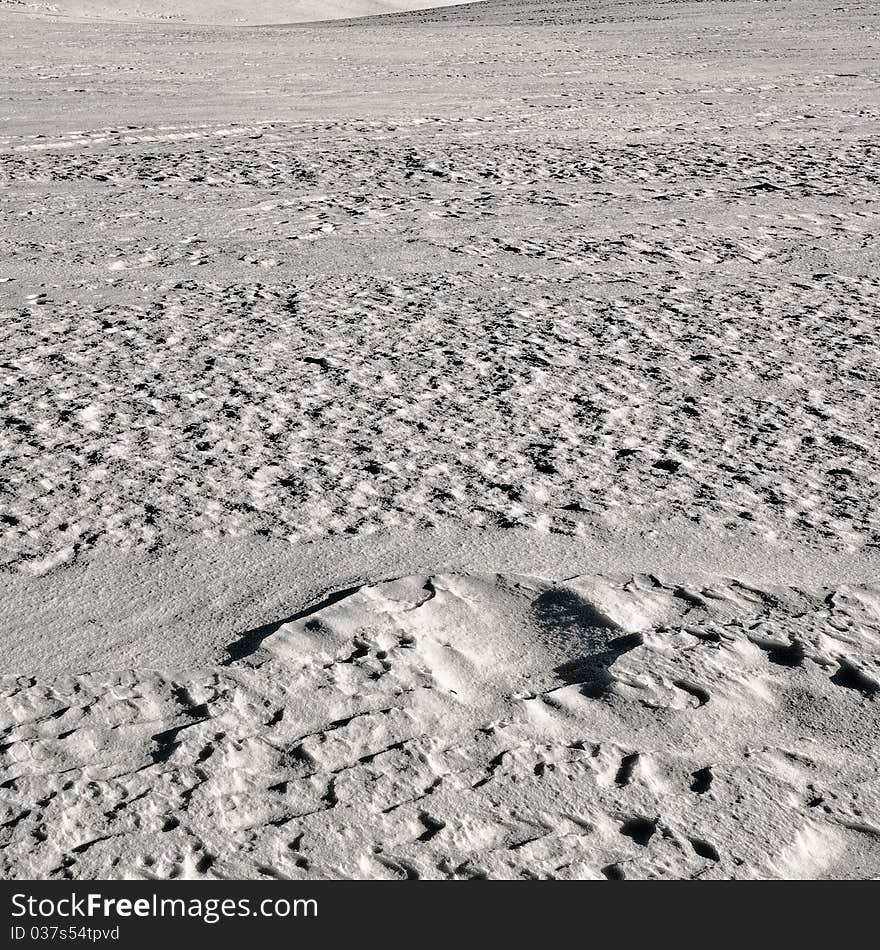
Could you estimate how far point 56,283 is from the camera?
10.6 feet

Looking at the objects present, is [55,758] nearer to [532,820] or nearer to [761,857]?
[532,820]

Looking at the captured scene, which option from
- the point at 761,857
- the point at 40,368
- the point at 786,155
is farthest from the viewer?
the point at 786,155

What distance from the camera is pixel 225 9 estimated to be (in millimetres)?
17094

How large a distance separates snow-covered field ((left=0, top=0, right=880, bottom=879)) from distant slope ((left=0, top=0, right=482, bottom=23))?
1252 centimetres

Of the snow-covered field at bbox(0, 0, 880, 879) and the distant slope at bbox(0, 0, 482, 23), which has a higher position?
the snow-covered field at bbox(0, 0, 880, 879)

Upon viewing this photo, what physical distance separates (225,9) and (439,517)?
55.4 feet

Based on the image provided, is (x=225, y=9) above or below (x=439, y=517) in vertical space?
below

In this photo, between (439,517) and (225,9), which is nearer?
(439,517)

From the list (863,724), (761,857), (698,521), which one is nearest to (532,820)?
(761,857)

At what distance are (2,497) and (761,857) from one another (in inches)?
56.5

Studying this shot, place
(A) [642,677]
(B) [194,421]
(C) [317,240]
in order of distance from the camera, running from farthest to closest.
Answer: (C) [317,240] < (B) [194,421] < (A) [642,677]

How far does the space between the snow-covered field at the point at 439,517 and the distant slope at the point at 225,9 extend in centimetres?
1252

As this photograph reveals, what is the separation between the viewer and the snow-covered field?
1404 mm

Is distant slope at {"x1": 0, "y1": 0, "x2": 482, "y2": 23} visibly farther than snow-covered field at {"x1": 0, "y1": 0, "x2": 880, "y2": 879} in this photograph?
Yes
